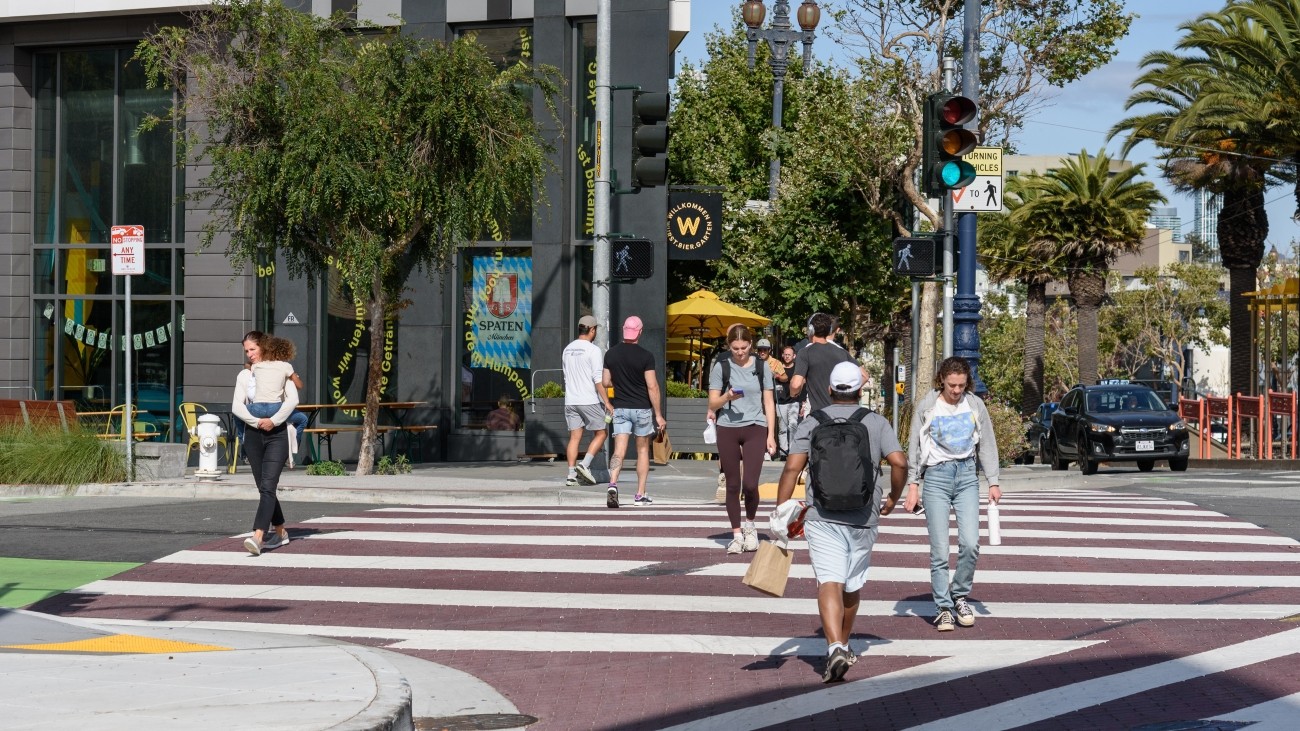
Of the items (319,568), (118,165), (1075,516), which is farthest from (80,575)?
(118,165)

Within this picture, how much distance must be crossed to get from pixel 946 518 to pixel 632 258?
9.13 meters

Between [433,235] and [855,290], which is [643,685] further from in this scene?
[855,290]

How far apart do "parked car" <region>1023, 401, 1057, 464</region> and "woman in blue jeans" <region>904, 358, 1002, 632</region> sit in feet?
79.3

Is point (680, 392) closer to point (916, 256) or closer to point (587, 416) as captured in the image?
point (587, 416)

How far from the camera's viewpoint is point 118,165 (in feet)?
91.5

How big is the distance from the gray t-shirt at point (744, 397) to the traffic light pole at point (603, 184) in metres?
5.53

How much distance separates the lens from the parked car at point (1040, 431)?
116ft

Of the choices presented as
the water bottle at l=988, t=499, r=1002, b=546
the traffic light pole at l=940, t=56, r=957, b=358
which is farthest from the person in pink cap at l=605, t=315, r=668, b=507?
the water bottle at l=988, t=499, r=1002, b=546

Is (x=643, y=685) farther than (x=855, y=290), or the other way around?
(x=855, y=290)

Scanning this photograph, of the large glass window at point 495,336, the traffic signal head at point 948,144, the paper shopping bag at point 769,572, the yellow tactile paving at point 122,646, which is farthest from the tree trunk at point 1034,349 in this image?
the yellow tactile paving at point 122,646

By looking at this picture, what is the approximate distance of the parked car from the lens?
3525 cm

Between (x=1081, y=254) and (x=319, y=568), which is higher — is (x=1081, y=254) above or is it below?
above

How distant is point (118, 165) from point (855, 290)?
1626cm

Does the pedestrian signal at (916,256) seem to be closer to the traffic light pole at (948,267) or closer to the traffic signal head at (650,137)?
the traffic light pole at (948,267)
